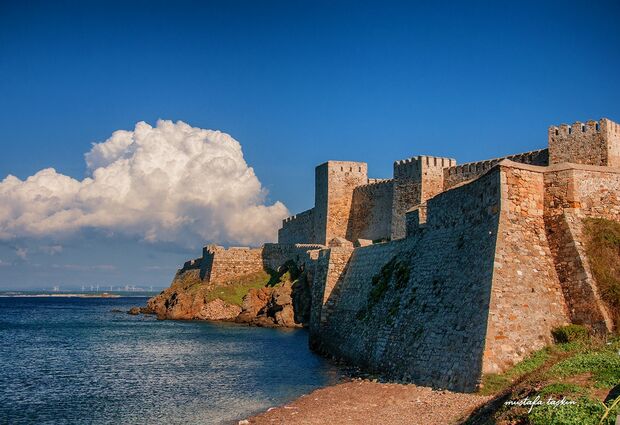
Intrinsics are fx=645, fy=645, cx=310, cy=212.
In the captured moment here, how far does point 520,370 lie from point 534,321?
181 centimetres

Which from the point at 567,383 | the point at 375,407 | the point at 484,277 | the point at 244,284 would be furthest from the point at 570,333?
the point at 244,284

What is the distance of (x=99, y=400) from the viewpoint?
923 inches

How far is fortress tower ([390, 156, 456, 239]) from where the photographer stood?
50.3m

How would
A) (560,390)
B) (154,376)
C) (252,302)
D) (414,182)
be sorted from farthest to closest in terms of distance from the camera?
(252,302), (414,182), (154,376), (560,390)

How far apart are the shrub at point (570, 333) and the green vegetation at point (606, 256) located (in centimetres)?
101

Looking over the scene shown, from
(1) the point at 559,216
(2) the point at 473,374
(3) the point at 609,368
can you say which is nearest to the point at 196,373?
(2) the point at 473,374

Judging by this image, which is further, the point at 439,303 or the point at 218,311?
the point at 218,311

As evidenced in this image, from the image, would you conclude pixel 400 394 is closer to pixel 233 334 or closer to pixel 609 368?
pixel 609 368

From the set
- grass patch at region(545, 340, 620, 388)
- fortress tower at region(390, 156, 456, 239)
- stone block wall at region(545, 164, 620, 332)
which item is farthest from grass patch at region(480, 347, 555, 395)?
fortress tower at region(390, 156, 456, 239)

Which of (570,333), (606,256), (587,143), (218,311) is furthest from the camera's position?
(218,311)

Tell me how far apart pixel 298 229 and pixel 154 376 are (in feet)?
147

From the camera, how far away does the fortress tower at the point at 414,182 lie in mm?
50344

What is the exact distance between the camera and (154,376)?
2881cm

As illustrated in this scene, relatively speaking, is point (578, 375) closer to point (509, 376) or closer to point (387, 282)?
point (509, 376)
